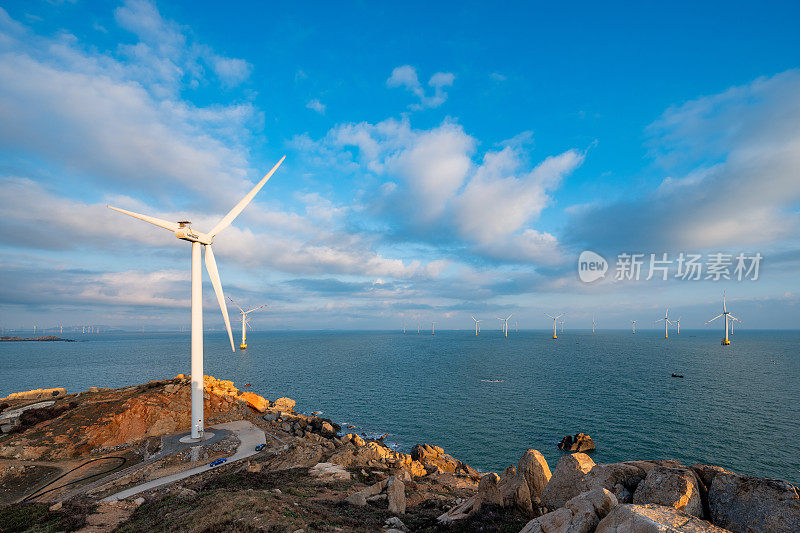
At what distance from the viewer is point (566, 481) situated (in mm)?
22766

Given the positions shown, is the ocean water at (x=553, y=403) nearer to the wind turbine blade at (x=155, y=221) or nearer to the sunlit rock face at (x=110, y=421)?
the sunlit rock face at (x=110, y=421)

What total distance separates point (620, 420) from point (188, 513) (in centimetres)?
7502

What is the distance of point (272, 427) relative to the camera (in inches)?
2298

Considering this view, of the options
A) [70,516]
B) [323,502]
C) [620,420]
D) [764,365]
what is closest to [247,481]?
[323,502]

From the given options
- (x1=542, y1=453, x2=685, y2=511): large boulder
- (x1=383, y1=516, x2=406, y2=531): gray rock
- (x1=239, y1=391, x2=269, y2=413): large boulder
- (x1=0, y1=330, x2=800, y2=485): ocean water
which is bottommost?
(x1=0, y1=330, x2=800, y2=485): ocean water

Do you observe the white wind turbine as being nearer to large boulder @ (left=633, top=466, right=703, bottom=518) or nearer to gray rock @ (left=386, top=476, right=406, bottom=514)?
gray rock @ (left=386, top=476, right=406, bottom=514)

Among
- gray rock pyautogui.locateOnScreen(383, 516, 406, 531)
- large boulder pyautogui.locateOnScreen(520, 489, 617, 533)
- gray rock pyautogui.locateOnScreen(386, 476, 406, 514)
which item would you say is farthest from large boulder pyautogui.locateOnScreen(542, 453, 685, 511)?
gray rock pyautogui.locateOnScreen(386, 476, 406, 514)

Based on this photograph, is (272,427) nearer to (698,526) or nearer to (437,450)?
(437,450)

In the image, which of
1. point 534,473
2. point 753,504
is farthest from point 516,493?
point 753,504

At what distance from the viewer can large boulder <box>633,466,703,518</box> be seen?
16.1 m

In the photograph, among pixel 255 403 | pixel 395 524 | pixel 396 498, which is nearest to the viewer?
pixel 395 524

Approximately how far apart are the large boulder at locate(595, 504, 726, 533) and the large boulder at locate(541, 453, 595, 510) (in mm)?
9247

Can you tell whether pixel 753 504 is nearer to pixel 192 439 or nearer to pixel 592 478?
pixel 592 478

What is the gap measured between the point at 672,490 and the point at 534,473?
32.7 ft
